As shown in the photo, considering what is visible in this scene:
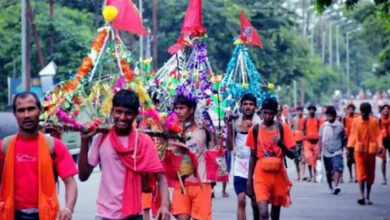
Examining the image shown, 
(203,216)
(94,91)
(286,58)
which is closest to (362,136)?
(203,216)

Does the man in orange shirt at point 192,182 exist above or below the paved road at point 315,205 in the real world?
above

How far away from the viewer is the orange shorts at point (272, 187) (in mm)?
12570

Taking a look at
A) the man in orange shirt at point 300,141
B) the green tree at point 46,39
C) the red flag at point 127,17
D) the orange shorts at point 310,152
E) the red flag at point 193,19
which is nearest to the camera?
the red flag at point 127,17

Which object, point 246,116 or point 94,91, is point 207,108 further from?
point 94,91

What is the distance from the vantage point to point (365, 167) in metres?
19.1

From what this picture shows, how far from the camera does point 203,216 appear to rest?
36.2 ft

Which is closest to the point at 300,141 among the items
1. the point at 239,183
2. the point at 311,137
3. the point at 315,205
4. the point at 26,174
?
the point at 311,137

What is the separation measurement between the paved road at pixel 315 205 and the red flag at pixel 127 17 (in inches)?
197

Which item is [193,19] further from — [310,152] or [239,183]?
[310,152]

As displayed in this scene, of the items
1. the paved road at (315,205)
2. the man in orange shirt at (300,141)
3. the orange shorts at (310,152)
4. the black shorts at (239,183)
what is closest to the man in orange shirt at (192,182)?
the black shorts at (239,183)

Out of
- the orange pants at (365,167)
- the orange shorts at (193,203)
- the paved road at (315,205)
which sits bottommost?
the paved road at (315,205)

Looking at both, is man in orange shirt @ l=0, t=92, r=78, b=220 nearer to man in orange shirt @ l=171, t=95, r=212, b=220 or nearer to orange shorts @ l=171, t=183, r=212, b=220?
man in orange shirt @ l=171, t=95, r=212, b=220

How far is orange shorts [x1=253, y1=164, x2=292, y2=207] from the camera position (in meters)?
12.6

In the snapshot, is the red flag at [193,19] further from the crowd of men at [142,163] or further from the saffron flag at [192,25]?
the crowd of men at [142,163]
